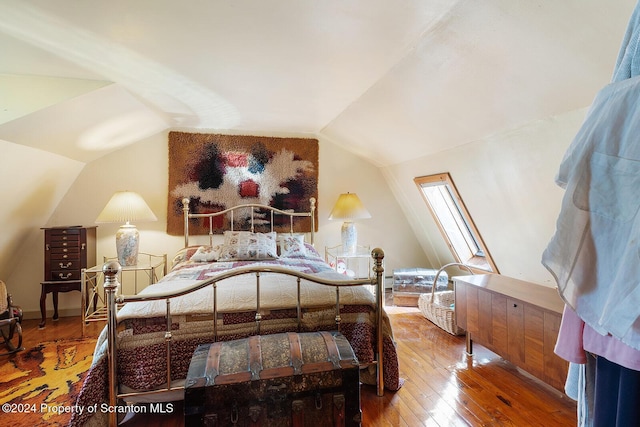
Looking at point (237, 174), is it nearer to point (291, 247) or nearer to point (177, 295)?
point (291, 247)

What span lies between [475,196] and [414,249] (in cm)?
179

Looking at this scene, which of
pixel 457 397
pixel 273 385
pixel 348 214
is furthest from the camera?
pixel 348 214

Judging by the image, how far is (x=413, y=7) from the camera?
1.50 m

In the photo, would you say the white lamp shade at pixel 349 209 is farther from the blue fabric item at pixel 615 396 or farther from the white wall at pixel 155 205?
the blue fabric item at pixel 615 396

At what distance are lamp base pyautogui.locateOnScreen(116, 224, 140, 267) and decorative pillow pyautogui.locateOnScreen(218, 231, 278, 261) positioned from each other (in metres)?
0.88

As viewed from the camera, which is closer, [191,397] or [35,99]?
[191,397]

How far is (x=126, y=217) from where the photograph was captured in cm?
307

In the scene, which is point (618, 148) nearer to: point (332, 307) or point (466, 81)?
point (466, 81)

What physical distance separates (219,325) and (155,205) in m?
2.41

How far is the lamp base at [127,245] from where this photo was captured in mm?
3127

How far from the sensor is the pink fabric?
0.63 m

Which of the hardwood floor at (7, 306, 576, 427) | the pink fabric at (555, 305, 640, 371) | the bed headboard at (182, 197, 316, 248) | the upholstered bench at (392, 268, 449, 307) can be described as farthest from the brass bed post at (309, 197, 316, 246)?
the pink fabric at (555, 305, 640, 371)

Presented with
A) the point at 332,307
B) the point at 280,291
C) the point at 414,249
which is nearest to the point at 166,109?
the point at 280,291

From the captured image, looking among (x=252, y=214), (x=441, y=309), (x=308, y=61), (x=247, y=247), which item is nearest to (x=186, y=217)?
(x=252, y=214)
